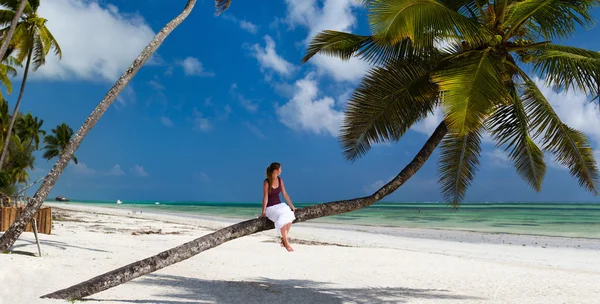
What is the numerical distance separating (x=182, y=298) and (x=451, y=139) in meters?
5.64

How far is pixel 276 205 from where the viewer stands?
6.92 meters

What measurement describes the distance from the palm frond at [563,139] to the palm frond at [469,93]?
5.12 ft

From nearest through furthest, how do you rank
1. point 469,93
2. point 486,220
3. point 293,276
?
point 469,93 → point 293,276 → point 486,220

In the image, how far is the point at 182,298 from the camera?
8.27 m

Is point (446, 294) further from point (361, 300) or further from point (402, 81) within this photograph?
point (402, 81)

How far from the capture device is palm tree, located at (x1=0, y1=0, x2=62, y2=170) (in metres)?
18.1

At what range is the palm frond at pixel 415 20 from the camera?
21.2 ft

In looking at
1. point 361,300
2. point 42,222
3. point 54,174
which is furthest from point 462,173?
point 42,222

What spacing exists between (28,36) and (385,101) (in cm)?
1718

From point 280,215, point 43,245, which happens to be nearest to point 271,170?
point 280,215

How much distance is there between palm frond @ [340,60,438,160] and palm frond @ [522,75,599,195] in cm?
157

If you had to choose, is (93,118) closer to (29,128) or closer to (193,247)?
(193,247)

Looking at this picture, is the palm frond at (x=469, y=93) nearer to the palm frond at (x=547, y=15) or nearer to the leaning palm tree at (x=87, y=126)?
the palm frond at (x=547, y=15)

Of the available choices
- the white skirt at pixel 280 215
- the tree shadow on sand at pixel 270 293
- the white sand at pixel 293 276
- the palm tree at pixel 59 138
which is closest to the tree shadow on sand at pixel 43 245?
the white sand at pixel 293 276
